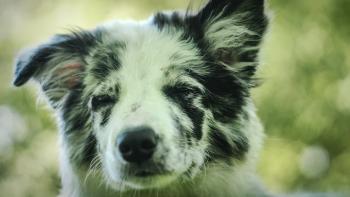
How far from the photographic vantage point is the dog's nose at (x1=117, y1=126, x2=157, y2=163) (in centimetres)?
123

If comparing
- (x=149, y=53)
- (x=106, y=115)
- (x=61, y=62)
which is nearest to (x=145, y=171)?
(x=106, y=115)

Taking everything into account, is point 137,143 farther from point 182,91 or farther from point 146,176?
point 182,91

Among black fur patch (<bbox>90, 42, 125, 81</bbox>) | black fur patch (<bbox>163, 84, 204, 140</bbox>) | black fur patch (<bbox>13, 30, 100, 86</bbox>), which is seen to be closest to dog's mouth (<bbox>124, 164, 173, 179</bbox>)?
black fur patch (<bbox>163, 84, 204, 140</bbox>)

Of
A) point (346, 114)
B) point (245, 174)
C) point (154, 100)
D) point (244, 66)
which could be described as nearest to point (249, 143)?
point (245, 174)

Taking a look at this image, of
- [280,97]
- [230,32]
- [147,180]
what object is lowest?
[147,180]

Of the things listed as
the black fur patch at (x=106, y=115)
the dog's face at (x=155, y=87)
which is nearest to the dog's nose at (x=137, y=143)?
the dog's face at (x=155, y=87)

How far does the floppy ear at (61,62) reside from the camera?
151 centimetres

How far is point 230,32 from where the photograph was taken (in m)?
1.50

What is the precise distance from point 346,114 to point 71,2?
1.12 m

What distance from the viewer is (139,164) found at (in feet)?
4.20

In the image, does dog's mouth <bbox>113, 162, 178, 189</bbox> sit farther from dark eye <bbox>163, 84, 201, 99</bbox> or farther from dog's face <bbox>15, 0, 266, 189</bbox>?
dark eye <bbox>163, 84, 201, 99</bbox>

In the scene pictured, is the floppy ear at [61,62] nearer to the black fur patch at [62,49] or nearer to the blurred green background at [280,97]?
the black fur patch at [62,49]

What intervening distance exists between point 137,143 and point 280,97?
1.08 m

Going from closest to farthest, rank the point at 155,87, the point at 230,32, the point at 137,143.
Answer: the point at 137,143 < the point at 155,87 < the point at 230,32
